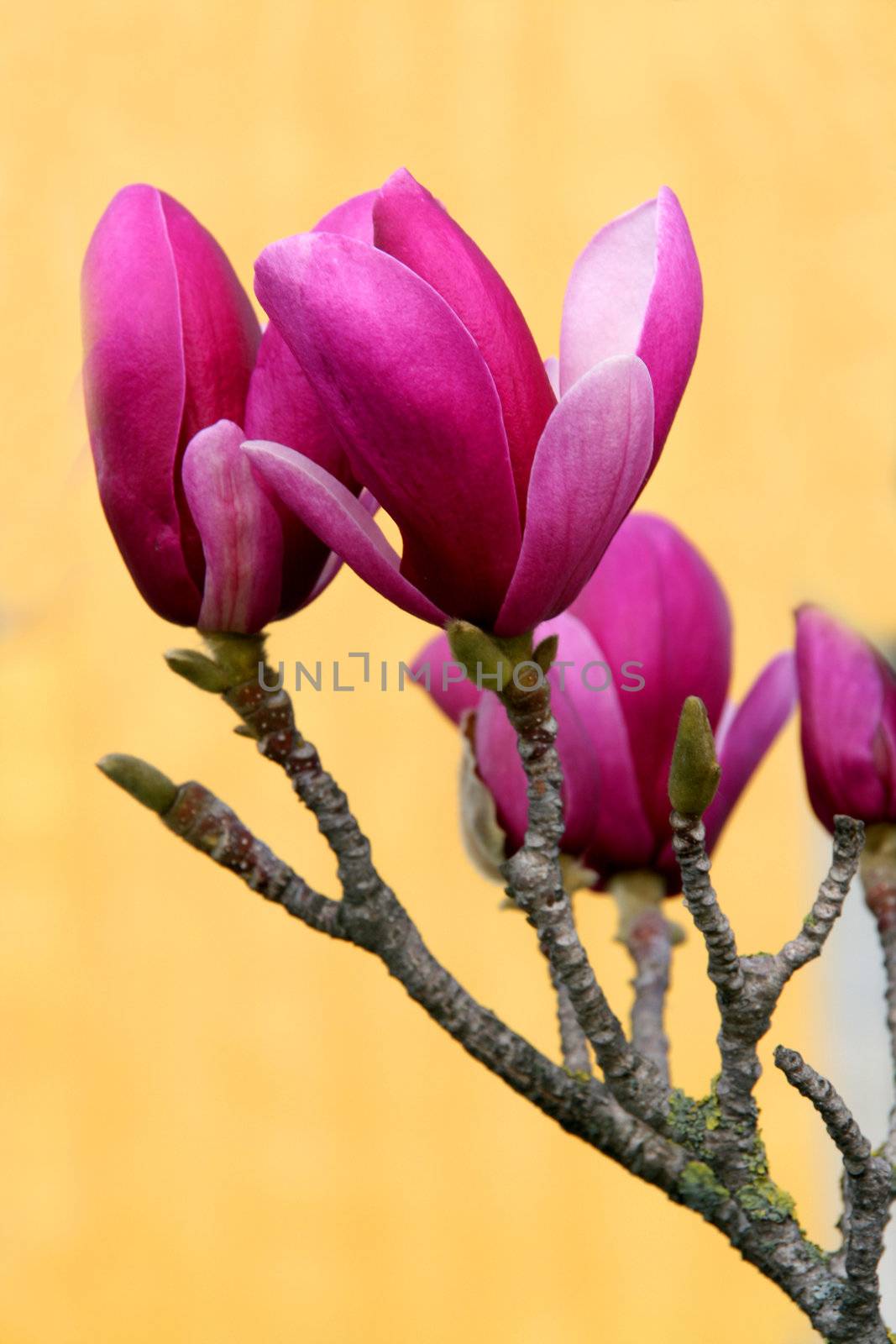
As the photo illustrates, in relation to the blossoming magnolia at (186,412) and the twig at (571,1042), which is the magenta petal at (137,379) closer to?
the blossoming magnolia at (186,412)

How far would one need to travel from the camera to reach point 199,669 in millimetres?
222

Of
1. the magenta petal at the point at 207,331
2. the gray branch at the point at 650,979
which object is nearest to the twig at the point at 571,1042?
the gray branch at the point at 650,979

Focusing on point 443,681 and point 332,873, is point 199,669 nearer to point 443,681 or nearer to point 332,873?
point 443,681

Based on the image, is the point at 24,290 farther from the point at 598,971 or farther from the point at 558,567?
the point at 598,971

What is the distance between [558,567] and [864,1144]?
94 millimetres

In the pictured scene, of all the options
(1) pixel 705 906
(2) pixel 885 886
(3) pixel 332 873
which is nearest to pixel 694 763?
(1) pixel 705 906

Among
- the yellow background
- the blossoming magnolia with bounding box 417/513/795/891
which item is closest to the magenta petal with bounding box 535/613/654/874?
the blossoming magnolia with bounding box 417/513/795/891

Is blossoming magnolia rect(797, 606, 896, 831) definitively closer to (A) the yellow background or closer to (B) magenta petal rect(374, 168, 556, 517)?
(B) magenta petal rect(374, 168, 556, 517)

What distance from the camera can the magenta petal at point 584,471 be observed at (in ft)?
0.58

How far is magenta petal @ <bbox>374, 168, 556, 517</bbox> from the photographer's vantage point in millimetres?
182

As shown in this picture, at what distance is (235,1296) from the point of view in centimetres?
121

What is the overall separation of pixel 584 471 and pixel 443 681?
11 cm

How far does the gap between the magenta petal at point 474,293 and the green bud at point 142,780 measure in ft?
0.25

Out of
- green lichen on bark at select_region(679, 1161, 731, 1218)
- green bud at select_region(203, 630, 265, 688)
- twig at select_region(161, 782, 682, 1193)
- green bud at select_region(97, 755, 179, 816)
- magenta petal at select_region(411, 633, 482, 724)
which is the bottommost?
green lichen on bark at select_region(679, 1161, 731, 1218)
